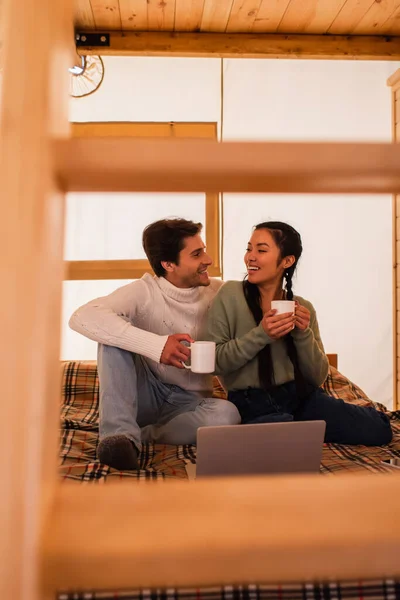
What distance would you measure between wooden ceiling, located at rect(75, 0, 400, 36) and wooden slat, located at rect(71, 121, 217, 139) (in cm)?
61

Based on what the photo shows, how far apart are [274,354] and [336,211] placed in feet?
6.69

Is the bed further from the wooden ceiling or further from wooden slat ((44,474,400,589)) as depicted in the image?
the wooden ceiling

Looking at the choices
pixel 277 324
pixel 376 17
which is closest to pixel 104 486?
pixel 277 324

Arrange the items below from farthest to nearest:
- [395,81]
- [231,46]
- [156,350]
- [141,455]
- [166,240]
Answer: [395,81] → [231,46] → [166,240] → [156,350] → [141,455]

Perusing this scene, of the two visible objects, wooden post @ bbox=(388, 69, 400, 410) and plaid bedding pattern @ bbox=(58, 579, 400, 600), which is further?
wooden post @ bbox=(388, 69, 400, 410)

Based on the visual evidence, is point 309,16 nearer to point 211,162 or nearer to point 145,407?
point 145,407

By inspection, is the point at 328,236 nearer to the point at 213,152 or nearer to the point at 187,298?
the point at 187,298

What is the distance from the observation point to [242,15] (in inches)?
132

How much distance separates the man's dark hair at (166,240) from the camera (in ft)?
7.02

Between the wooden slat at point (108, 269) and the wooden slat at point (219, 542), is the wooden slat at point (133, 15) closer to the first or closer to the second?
the wooden slat at point (108, 269)

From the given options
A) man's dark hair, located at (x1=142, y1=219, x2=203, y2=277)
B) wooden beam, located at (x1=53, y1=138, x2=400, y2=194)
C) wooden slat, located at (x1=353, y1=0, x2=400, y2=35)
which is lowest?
wooden beam, located at (x1=53, y1=138, x2=400, y2=194)

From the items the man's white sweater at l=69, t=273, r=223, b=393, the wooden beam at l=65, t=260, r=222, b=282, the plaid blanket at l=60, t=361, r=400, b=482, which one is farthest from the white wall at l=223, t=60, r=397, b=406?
the man's white sweater at l=69, t=273, r=223, b=393

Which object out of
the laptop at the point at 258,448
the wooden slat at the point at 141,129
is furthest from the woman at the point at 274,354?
the wooden slat at the point at 141,129

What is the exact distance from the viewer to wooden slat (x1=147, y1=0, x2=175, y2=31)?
321 centimetres
